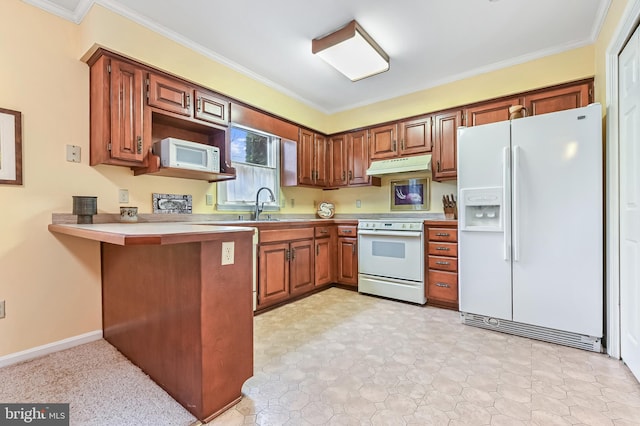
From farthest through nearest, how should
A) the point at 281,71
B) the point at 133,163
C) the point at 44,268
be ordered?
the point at 281,71, the point at 133,163, the point at 44,268

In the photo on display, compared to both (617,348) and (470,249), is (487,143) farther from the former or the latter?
(617,348)

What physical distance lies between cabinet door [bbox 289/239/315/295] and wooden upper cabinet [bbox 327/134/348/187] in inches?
45.1

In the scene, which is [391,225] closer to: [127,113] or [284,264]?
[284,264]

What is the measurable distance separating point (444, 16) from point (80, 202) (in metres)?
3.17

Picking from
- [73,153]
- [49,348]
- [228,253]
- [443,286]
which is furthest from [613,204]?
[49,348]

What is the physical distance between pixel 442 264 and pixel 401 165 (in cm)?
125

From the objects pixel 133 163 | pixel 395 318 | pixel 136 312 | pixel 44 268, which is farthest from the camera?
pixel 395 318

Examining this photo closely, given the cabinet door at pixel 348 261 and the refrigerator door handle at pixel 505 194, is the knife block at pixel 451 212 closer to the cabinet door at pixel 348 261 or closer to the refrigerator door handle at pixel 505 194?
the refrigerator door handle at pixel 505 194

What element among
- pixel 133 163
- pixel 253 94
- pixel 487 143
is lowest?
pixel 133 163

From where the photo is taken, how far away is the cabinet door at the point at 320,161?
13.3 feet

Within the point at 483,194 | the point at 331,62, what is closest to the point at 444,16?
the point at 331,62

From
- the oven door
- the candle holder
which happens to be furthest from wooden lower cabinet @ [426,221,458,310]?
the candle holder

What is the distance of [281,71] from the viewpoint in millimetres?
3209

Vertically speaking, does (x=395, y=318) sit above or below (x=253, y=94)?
below
